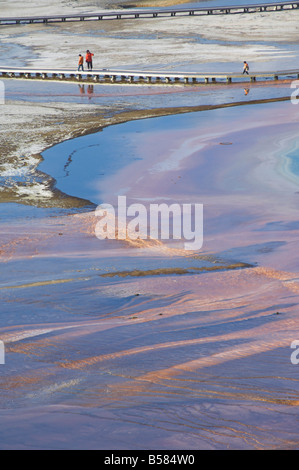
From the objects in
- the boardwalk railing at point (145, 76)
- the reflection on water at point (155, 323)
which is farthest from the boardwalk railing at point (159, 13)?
the reflection on water at point (155, 323)

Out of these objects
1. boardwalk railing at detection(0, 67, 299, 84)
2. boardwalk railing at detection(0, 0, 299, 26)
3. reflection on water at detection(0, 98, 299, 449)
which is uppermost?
boardwalk railing at detection(0, 0, 299, 26)

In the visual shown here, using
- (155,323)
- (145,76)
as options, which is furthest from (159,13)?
(155,323)

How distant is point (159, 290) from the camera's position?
796 centimetres

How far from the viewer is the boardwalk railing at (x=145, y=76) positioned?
2608cm

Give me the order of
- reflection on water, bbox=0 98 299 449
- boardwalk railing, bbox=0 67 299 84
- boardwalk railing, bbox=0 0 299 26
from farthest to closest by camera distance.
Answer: boardwalk railing, bbox=0 0 299 26 → boardwalk railing, bbox=0 67 299 84 → reflection on water, bbox=0 98 299 449

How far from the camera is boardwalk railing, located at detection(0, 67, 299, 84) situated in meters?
26.1

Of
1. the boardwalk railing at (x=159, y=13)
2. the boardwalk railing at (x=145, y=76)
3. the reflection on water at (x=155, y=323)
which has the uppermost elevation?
the boardwalk railing at (x=159, y=13)

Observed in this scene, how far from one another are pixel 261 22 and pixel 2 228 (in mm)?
36059

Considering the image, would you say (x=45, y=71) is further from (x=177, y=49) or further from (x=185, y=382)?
(x=185, y=382)

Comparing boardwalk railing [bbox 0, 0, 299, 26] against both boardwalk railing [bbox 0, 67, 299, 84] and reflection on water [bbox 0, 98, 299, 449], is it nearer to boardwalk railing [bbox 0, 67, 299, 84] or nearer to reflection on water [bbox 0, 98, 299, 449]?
boardwalk railing [bbox 0, 67, 299, 84]

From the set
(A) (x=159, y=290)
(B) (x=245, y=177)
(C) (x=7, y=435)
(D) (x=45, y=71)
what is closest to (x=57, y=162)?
(B) (x=245, y=177)

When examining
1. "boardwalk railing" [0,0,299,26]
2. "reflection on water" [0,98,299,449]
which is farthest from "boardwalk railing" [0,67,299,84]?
"boardwalk railing" [0,0,299,26]

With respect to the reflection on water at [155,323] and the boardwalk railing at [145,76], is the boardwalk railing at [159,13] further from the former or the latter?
the reflection on water at [155,323]

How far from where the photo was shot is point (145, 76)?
26750mm
